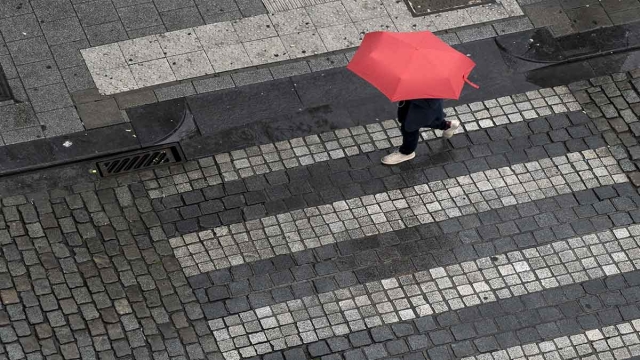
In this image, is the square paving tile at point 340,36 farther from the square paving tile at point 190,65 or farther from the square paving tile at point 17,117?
the square paving tile at point 17,117

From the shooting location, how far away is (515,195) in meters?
10.4

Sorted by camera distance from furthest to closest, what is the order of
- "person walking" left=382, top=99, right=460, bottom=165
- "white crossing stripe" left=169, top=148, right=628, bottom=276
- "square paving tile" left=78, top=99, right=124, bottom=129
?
"square paving tile" left=78, top=99, right=124, bottom=129, "person walking" left=382, top=99, right=460, bottom=165, "white crossing stripe" left=169, top=148, right=628, bottom=276

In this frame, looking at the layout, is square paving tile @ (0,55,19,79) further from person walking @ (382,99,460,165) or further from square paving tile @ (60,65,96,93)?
person walking @ (382,99,460,165)

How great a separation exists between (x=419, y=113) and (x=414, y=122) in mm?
105

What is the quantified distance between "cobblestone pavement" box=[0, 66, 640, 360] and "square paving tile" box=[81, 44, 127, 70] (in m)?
1.50

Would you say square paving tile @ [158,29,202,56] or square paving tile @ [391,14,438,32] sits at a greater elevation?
square paving tile @ [391,14,438,32]

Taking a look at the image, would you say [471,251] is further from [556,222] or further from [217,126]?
[217,126]

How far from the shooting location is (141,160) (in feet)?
34.3

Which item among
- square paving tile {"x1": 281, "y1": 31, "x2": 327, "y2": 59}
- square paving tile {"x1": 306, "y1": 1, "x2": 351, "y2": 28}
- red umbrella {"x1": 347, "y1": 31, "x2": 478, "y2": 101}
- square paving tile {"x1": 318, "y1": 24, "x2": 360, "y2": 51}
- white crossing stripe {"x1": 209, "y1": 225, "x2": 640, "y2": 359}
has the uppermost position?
red umbrella {"x1": 347, "y1": 31, "x2": 478, "y2": 101}

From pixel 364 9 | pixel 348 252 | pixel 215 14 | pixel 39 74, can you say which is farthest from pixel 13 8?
pixel 348 252

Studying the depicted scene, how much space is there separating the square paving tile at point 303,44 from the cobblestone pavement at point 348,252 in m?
1.15

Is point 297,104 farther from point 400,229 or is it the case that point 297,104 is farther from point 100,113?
point 100,113

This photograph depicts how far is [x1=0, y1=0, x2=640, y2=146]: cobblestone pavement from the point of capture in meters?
10.8

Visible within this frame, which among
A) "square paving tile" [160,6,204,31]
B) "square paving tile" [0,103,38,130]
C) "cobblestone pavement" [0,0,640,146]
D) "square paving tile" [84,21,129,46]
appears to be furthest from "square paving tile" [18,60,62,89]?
"square paving tile" [160,6,204,31]
